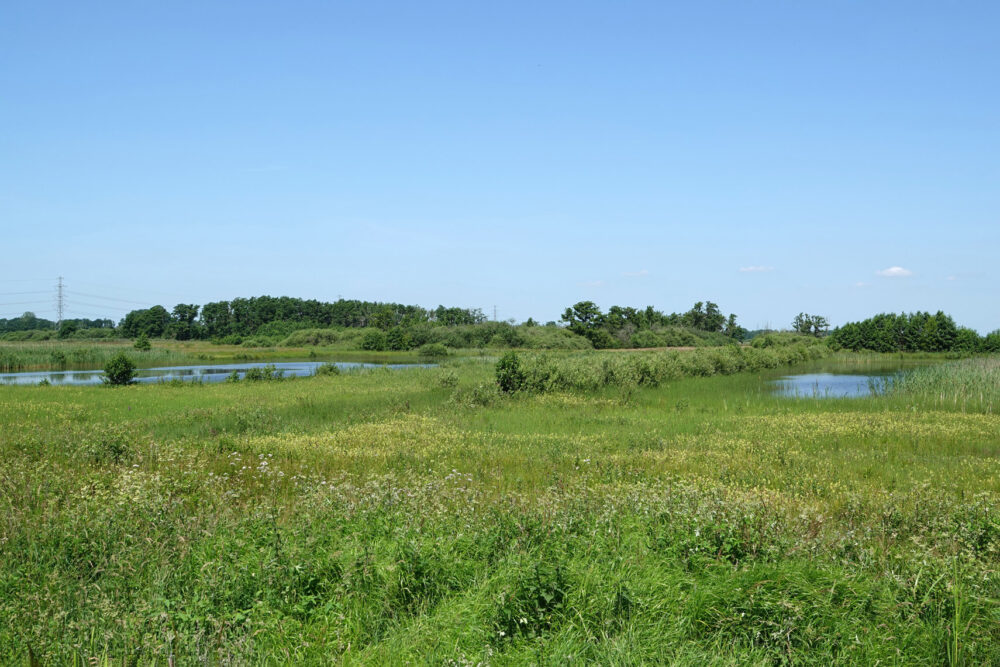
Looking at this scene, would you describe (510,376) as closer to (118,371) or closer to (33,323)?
(118,371)

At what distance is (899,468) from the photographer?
1197cm

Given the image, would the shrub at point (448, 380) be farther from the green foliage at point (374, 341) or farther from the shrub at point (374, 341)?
the green foliage at point (374, 341)

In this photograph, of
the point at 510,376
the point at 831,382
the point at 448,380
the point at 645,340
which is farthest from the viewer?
the point at 645,340

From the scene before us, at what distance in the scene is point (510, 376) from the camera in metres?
24.7

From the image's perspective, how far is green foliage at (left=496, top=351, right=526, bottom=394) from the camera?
24594mm

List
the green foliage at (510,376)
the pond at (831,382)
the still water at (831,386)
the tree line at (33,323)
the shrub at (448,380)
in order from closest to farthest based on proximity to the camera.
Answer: the green foliage at (510,376)
the shrub at (448,380)
the still water at (831,386)
the pond at (831,382)
the tree line at (33,323)

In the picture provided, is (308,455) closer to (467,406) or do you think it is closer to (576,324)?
(467,406)

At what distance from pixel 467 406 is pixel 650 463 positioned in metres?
10.7

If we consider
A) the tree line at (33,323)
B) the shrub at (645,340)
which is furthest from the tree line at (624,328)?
the tree line at (33,323)

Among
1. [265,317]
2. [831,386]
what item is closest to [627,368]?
[831,386]

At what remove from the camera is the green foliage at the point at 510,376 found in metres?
24.6

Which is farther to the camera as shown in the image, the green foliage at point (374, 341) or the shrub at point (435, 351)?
the green foliage at point (374, 341)

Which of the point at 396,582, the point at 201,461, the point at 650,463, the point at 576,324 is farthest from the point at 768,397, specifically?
the point at 576,324

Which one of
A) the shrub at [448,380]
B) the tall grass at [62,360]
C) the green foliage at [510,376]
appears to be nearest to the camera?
the green foliage at [510,376]
